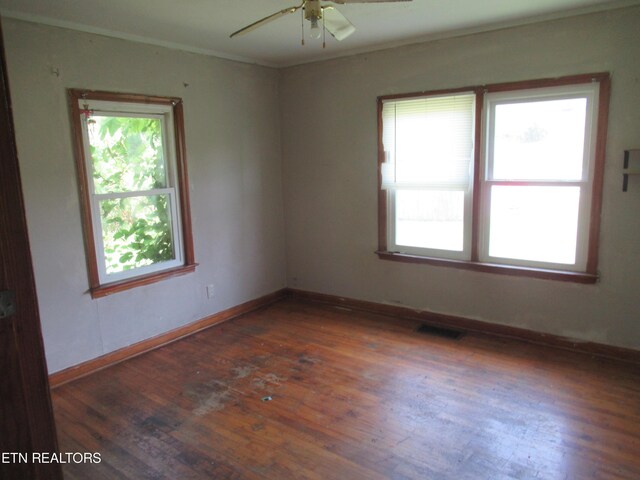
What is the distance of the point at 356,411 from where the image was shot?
9.09ft

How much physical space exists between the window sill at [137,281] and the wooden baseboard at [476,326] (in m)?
1.48

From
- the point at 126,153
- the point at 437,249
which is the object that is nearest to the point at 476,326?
the point at 437,249

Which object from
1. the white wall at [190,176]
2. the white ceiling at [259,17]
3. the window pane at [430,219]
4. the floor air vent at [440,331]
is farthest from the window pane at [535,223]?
the white wall at [190,176]

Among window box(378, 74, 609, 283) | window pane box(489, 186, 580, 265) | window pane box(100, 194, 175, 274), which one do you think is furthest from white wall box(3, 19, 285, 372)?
window pane box(489, 186, 580, 265)

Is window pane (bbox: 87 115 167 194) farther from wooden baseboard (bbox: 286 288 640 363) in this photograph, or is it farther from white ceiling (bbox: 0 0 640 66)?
wooden baseboard (bbox: 286 288 640 363)

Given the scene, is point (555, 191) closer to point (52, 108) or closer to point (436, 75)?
point (436, 75)

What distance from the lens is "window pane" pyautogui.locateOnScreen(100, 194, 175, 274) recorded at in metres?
3.52

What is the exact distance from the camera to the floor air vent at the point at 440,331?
12.8 feet

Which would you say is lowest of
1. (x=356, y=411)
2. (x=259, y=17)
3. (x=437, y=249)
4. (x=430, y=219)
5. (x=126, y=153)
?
(x=356, y=411)

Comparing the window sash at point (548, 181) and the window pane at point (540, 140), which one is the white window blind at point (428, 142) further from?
the window pane at point (540, 140)

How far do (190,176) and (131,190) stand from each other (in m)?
0.54

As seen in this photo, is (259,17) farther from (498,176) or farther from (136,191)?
(498,176)

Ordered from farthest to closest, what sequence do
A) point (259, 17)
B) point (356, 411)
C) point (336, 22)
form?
point (259, 17), point (356, 411), point (336, 22)

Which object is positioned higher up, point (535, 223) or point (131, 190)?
point (131, 190)
